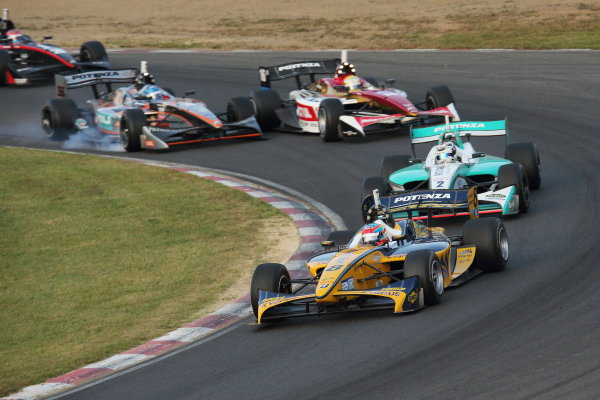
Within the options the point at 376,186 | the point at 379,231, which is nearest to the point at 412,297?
the point at 379,231

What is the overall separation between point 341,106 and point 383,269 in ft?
35.0

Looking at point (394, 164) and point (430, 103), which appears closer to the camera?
point (394, 164)

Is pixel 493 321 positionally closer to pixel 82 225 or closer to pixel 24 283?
pixel 24 283

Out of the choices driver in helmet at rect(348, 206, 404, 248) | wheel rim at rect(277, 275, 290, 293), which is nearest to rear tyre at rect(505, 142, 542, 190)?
driver in helmet at rect(348, 206, 404, 248)

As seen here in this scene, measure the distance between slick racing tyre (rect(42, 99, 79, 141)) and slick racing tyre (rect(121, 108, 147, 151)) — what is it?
2.25m

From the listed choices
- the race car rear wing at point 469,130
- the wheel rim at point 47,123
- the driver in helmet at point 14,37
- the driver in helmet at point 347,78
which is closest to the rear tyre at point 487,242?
the race car rear wing at point 469,130

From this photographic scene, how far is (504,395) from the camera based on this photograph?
30.0 feet

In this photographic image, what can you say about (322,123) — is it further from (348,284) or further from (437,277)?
(348,284)

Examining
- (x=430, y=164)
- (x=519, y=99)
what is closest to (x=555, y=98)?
(x=519, y=99)

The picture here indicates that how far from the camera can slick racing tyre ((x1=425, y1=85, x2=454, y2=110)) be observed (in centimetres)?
2375

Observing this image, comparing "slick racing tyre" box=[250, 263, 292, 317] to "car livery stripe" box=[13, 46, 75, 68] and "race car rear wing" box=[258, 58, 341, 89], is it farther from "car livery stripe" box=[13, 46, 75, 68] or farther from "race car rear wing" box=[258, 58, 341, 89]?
"car livery stripe" box=[13, 46, 75, 68]

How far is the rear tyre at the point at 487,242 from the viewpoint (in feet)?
43.6

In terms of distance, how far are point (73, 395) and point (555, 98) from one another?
57.2ft

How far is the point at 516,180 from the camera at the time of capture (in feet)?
53.1
